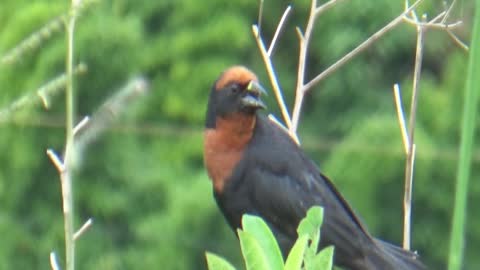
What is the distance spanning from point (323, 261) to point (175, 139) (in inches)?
180

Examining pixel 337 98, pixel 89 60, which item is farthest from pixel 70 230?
pixel 337 98

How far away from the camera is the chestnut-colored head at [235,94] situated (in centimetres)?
334

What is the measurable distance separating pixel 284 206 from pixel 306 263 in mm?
1698

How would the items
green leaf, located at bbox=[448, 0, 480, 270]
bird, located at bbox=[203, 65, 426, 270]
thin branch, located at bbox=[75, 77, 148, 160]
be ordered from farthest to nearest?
bird, located at bbox=[203, 65, 426, 270] < thin branch, located at bbox=[75, 77, 148, 160] < green leaf, located at bbox=[448, 0, 480, 270]

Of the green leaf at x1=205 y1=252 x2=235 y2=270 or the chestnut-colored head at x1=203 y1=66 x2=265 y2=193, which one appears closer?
the green leaf at x1=205 y1=252 x2=235 y2=270

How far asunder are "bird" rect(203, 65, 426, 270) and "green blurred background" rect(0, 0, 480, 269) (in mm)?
2369

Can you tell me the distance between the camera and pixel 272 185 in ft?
11.6

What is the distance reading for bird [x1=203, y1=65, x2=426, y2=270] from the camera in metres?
3.46

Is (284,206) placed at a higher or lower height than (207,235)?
higher

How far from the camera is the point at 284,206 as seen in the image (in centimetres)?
353

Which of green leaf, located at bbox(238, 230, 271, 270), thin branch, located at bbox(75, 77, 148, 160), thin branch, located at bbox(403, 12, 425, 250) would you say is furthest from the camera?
Answer: thin branch, located at bbox(403, 12, 425, 250)

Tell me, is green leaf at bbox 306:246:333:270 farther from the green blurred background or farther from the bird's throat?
the green blurred background

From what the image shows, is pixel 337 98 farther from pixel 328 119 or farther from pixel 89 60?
pixel 89 60

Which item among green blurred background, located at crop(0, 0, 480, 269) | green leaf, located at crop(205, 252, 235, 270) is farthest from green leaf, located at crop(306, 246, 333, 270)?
green blurred background, located at crop(0, 0, 480, 269)
